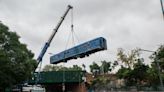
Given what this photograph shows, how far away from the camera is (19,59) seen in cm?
4831

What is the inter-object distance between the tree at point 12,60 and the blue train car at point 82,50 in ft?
27.9

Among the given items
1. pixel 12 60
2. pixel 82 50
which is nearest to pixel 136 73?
pixel 82 50

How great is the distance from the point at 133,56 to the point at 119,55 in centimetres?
388

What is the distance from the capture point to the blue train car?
47787 mm

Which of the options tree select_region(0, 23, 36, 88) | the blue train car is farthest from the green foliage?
tree select_region(0, 23, 36, 88)

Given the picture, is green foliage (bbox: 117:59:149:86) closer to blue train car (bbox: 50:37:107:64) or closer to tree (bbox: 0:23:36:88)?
blue train car (bbox: 50:37:107:64)

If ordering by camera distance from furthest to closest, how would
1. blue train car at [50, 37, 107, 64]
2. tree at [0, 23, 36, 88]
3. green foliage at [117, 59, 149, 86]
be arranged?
green foliage at [117, 59, 149, 86] → blue train car at [50, 37, 107, 64] → tree at [0, 23, 36, 88]

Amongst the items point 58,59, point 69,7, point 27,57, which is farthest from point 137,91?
point 27,57

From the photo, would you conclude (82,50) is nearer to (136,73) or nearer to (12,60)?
(12,60)

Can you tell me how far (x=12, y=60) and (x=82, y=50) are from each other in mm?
12029

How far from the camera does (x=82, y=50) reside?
53.5 metres

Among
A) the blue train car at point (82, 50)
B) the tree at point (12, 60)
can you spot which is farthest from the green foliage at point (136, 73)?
the tree at point (12, 60)

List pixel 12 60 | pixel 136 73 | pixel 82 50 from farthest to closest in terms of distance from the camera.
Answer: pixel 136 73, pixel 82 50, pixel 12 60

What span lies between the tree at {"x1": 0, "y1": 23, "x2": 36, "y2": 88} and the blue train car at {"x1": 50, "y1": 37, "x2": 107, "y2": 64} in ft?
27.9
